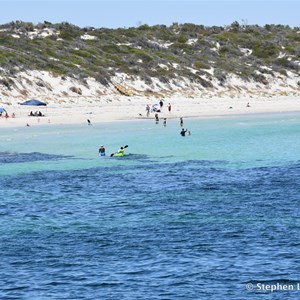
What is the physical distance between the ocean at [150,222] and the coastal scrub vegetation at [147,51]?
47847mm

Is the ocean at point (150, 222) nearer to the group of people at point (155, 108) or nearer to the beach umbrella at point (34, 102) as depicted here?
the beach umbrella at point (34, 102)

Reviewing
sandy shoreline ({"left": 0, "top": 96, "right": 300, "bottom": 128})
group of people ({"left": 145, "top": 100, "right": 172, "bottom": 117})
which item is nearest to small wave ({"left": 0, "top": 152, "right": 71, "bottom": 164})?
sandy shoreline ({"left": 0, "top": 96, "right": 300, "bottom": 128})

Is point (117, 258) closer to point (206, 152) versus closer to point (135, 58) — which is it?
point (206, 152)

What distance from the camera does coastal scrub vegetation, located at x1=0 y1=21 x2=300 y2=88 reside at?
4370 inches

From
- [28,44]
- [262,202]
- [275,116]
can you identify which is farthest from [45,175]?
[28,44]

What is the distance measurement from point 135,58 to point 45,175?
3260 inches

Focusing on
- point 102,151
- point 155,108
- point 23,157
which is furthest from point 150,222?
point 155,108

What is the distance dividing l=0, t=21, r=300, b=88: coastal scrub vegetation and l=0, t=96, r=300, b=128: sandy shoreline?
9030mm

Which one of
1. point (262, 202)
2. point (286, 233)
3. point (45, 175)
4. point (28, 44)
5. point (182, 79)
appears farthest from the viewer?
point (28, 44)

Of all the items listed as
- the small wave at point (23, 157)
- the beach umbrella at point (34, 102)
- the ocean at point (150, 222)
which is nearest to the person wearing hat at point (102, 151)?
the ocean at point (150, 222)

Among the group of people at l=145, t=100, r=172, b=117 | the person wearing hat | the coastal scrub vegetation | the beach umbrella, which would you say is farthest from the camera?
the coastal scrub vegetation

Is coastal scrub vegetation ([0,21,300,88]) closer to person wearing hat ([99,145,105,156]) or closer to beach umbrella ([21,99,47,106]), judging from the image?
beach umbrella ([21,99,47,106])

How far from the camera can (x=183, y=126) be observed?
250 ft

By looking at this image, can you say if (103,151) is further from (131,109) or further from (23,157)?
(131,109)
